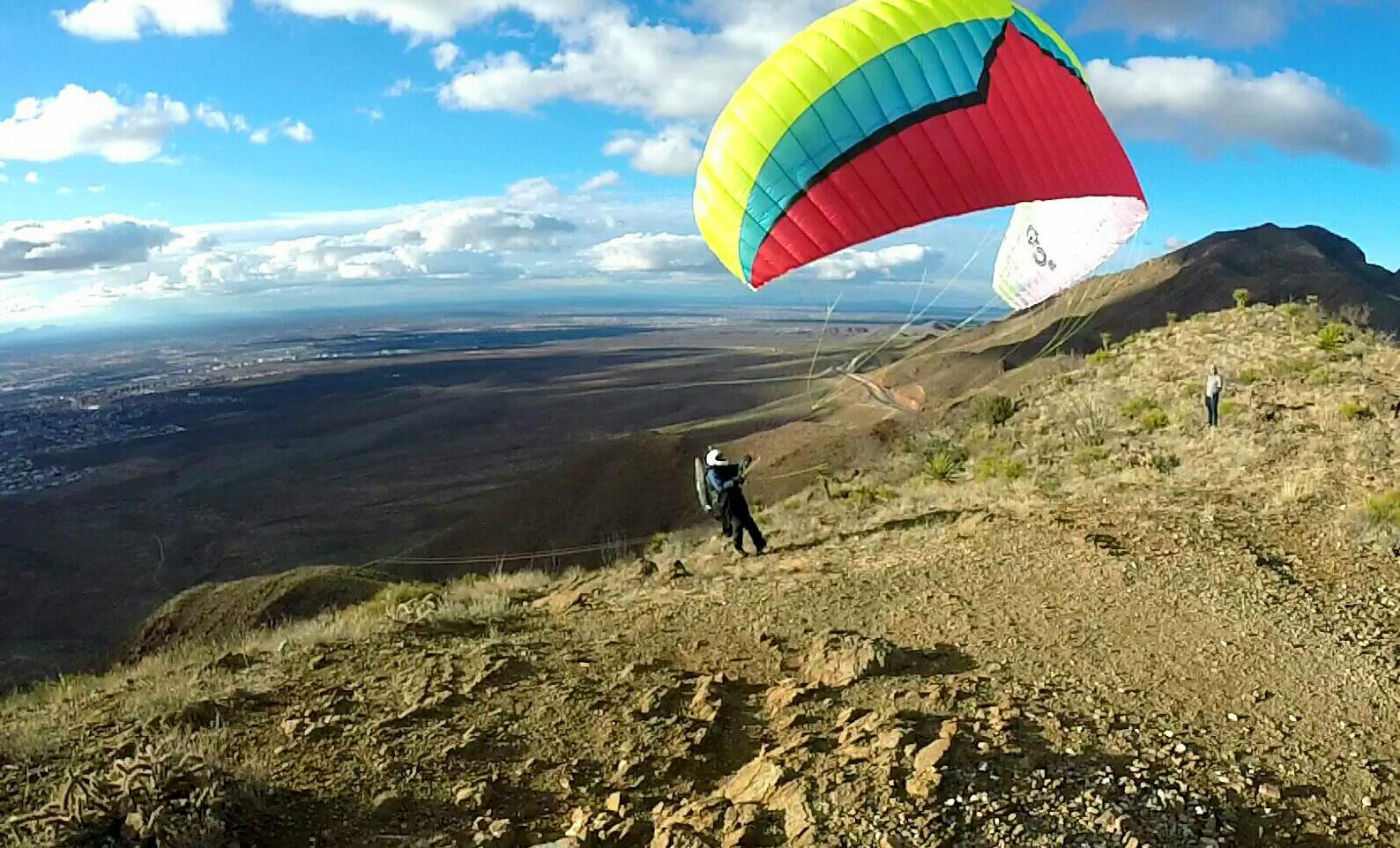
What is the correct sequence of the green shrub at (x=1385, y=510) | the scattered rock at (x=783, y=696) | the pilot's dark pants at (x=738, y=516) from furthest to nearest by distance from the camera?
the pilot's dark pants at (x=738, y=516)
the green shrub at (x=1385, y=510)
the scattered rock at (x=783, y=696)

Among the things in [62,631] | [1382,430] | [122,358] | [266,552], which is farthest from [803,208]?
[122,358]

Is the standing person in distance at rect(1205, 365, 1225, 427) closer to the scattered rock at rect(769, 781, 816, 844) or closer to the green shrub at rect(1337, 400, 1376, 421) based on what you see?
the green shrub at rect(1337, 400, 1376, 421)

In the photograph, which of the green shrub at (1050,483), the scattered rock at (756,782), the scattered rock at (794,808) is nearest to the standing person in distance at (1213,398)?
Answer: the green shrub at (1050,483)

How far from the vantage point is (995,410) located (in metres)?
20.9

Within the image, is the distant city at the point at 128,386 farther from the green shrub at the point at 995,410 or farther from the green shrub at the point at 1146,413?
the green shrub at the point at 1146,413

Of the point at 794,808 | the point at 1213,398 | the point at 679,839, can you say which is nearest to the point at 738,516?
the point at 794,808

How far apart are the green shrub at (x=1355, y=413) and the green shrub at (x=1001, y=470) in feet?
15.4

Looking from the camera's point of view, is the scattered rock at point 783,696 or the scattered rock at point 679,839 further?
the scattered rock at point 783,696

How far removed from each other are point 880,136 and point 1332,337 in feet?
51.1

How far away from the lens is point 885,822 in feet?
13.0

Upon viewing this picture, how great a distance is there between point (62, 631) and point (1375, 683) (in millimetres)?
38153

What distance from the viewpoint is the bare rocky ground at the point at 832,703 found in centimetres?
421

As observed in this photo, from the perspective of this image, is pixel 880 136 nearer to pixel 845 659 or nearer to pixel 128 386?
pixel 845 659

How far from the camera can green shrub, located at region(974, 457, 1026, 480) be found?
1324 cm
